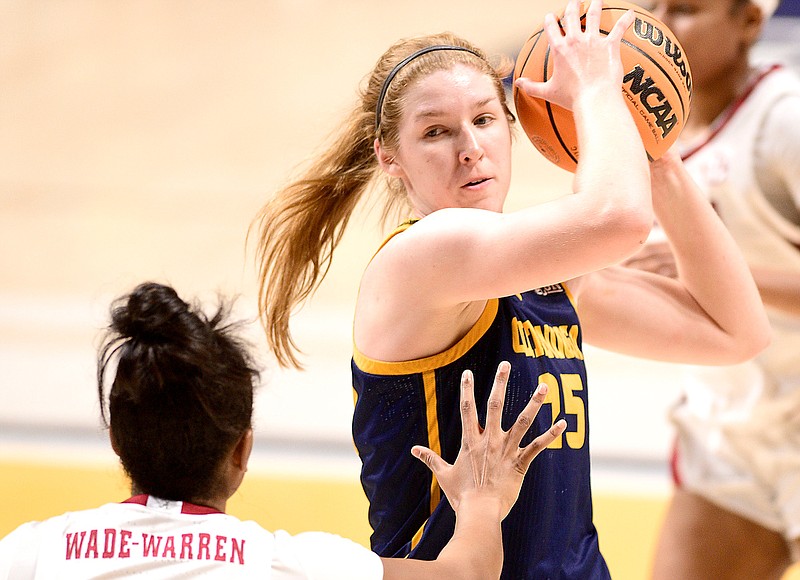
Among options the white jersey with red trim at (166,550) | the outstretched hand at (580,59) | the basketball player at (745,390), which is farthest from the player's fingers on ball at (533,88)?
the basketball player at (745,390)

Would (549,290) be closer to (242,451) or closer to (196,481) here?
(242,451)

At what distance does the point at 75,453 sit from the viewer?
550cm

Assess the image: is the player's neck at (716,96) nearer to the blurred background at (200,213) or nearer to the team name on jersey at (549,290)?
the blurred background at (200,213)

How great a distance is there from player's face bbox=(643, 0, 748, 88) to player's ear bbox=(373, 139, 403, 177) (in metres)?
1.97

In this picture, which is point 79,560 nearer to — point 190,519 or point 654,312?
point 190,519

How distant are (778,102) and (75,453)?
3.50m

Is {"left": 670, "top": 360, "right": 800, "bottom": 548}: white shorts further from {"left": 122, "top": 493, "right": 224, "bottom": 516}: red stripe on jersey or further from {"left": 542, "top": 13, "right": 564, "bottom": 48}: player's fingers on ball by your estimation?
{"left": 122, "top": 493, "right": 224, "bottom": 516}: red stripe on jersey

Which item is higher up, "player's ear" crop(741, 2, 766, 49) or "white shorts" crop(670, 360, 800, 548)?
"player's ear" crop(741, 2, 766, 49)

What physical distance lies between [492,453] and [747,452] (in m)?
2.19

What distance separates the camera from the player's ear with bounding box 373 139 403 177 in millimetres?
2396

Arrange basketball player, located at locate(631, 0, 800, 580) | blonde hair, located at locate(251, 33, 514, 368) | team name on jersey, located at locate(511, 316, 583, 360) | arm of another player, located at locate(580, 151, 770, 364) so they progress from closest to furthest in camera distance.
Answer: team name on jersey, located at locate(511, 316, 583, 360) < blonde hair, located at locate(251, 33, 514, 368) < arm of another player, located at locate(580, 151, 770, 364) < basketball player, located at locate(631, 0, 800, 580)

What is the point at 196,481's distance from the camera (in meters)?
1.93

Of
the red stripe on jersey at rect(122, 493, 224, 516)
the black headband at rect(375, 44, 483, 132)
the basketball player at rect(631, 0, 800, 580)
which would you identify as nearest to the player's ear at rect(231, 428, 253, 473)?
the red stripe on jersey at rect(122, 493, 224, 516)

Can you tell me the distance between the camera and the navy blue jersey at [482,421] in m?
2.20
